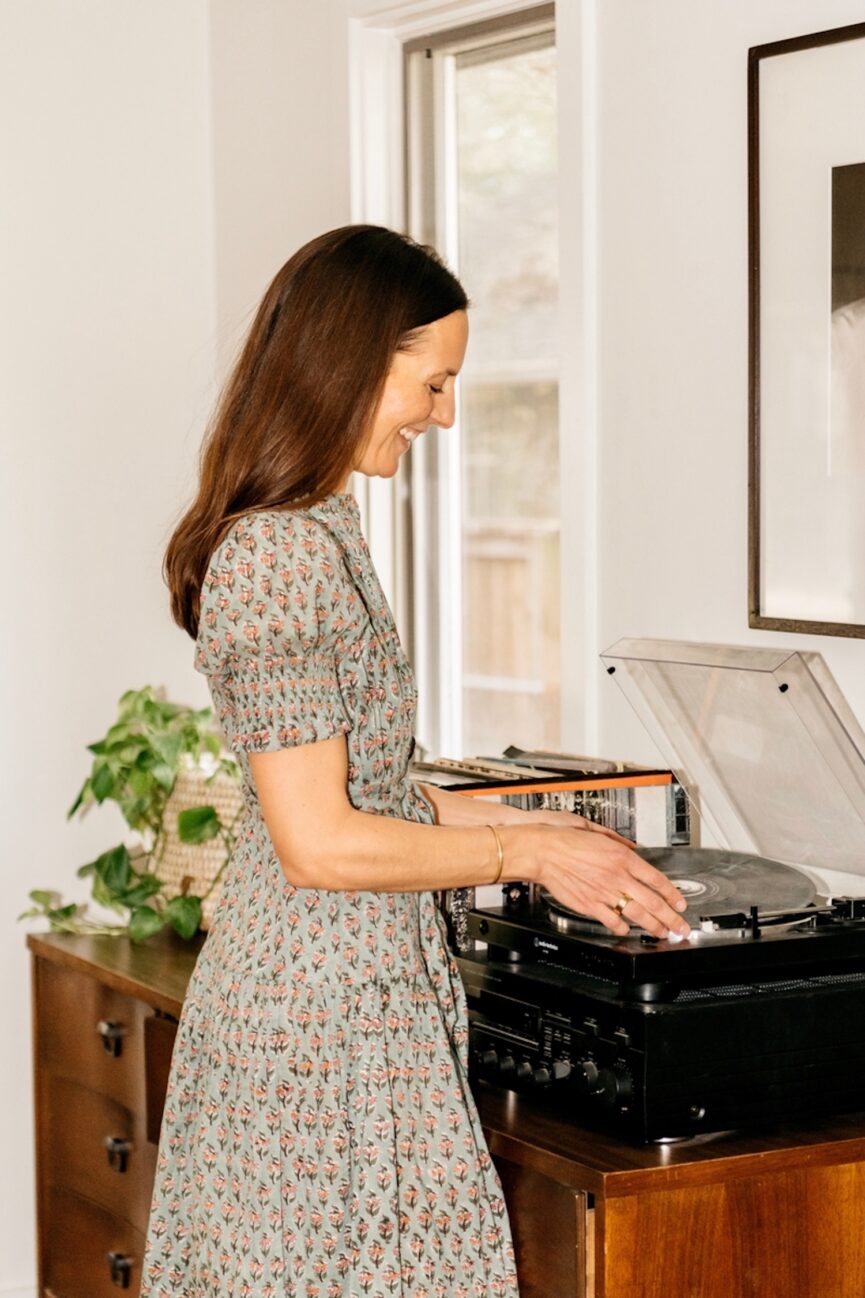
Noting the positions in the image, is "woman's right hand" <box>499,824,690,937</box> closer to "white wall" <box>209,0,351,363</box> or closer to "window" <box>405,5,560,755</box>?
"window" <box>405,5,560,755</box>

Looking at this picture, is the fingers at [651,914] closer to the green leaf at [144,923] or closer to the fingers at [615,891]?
the fingers at [615,891]

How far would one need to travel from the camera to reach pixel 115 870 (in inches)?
105

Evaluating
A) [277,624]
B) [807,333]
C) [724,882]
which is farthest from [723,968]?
[807,333]

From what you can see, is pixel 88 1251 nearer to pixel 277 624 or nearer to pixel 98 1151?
pixel 98 1151

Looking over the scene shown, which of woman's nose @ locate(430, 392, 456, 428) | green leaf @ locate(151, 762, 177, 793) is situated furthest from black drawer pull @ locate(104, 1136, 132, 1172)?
woman's nose @ locate(430, 392, 456, 428)

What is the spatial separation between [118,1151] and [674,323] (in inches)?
54.1

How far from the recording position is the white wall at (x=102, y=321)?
2.96 metres

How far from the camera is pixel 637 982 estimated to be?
5.03ft

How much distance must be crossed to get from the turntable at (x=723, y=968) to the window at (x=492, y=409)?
2.40ft

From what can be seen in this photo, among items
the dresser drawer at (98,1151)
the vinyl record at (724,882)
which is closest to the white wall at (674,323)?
the vinyl record at (724,882)

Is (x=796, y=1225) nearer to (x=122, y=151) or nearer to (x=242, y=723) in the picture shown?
(x=242, y=723)

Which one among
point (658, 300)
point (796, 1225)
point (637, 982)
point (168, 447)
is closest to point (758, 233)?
point (658, 300)

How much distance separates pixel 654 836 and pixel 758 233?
0.70 m

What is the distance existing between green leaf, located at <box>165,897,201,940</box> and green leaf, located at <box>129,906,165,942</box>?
0.06ft
